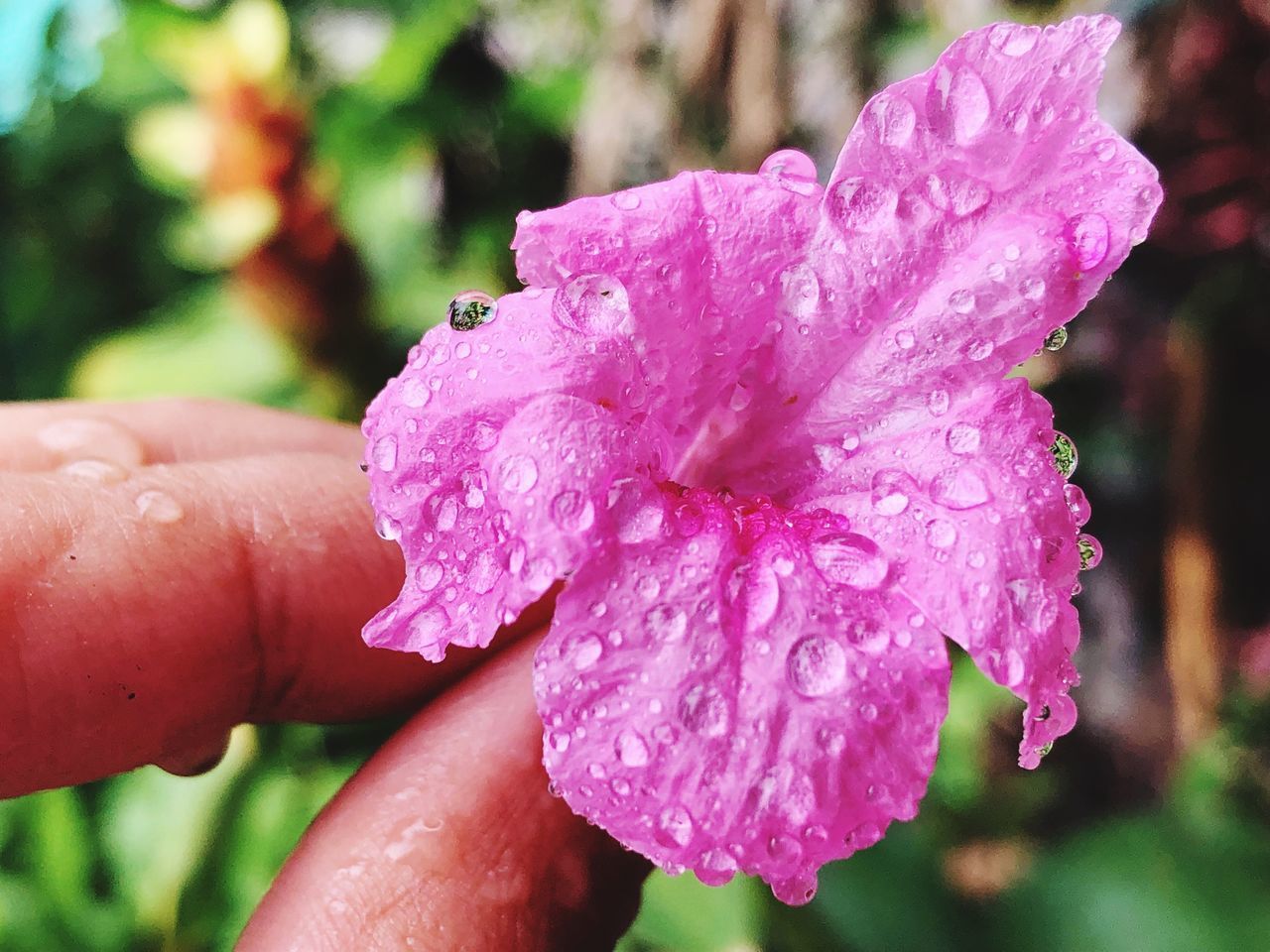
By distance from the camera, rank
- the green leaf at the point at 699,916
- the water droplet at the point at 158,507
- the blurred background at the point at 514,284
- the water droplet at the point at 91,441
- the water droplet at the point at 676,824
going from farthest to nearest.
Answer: the blurred background at the point at 514,284, the green leaf at the point at 699,916, the water droplet at the point at 91,441, the water droplet at the point at 158,507, the water droplet at the point at 676,824

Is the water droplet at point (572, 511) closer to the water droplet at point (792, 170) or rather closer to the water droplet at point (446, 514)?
the water droplet at point (446, 514)

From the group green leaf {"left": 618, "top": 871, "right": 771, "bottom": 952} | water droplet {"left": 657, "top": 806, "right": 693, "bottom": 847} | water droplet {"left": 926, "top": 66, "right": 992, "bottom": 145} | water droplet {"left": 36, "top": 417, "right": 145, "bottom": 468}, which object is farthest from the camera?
green leaf {"left": 618, "top": 871, "right": 771, "bottom": 952}

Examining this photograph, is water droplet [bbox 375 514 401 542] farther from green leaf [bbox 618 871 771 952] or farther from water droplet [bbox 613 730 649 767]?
green leaf [bbox 618 871 771 952]

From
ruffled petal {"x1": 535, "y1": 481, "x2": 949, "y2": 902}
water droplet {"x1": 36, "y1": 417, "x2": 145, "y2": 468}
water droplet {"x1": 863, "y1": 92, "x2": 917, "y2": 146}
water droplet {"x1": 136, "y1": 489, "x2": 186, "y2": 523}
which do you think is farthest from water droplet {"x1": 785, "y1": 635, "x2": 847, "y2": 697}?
water droplet {"x1": 36, "y1": 417, "x2": 145, "y2": 468}

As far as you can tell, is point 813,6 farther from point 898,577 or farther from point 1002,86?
point 898,577

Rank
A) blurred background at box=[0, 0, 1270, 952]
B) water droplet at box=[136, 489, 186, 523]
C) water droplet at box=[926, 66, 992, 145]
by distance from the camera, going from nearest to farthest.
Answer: water droplet at box=[926, 66, 992, 145]
water droplet at box=[136, 489, 186, 523]
blurred background at box=[0, 0, 1270, 952]

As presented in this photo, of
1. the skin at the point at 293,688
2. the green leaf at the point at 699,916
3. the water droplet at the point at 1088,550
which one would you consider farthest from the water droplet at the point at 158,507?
the green leaf at the point at 699,916

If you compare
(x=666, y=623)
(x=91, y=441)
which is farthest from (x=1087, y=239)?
(x=91, y=441)
